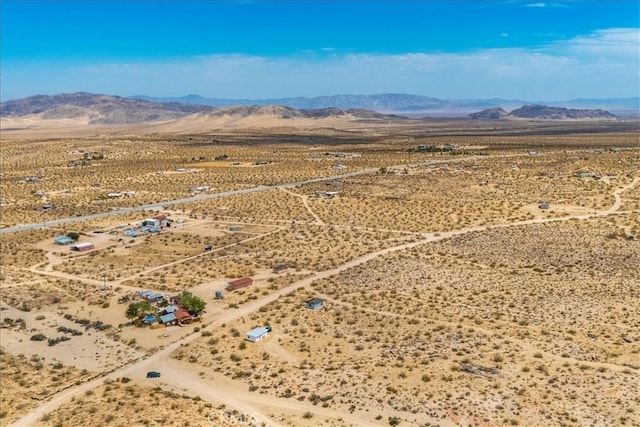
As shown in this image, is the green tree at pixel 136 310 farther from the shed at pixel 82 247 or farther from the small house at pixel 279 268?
the shed at pixel 82 247

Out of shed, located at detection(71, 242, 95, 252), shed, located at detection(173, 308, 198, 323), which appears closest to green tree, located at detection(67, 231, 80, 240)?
shed, located at detection(71, 242, 95, 252)

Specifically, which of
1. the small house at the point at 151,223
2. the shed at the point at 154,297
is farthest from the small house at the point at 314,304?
the small house at the point at 151,223

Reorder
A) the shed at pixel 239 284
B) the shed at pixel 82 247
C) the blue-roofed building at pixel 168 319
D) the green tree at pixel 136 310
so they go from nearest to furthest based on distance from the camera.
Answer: the blue-roofed building at pixel 168 319 → the green tree at pixel 136 310 → the shed at pixel 239 284 → the shed at pixel 82 247

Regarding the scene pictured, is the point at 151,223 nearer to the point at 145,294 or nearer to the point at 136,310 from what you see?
the point at 145,294

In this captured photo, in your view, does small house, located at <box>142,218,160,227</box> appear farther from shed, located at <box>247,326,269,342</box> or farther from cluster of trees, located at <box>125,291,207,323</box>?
shed, located at <box>247,326,269,342</box>

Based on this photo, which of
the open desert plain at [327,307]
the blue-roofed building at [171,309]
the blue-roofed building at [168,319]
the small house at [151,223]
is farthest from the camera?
the small house at [151,223]
